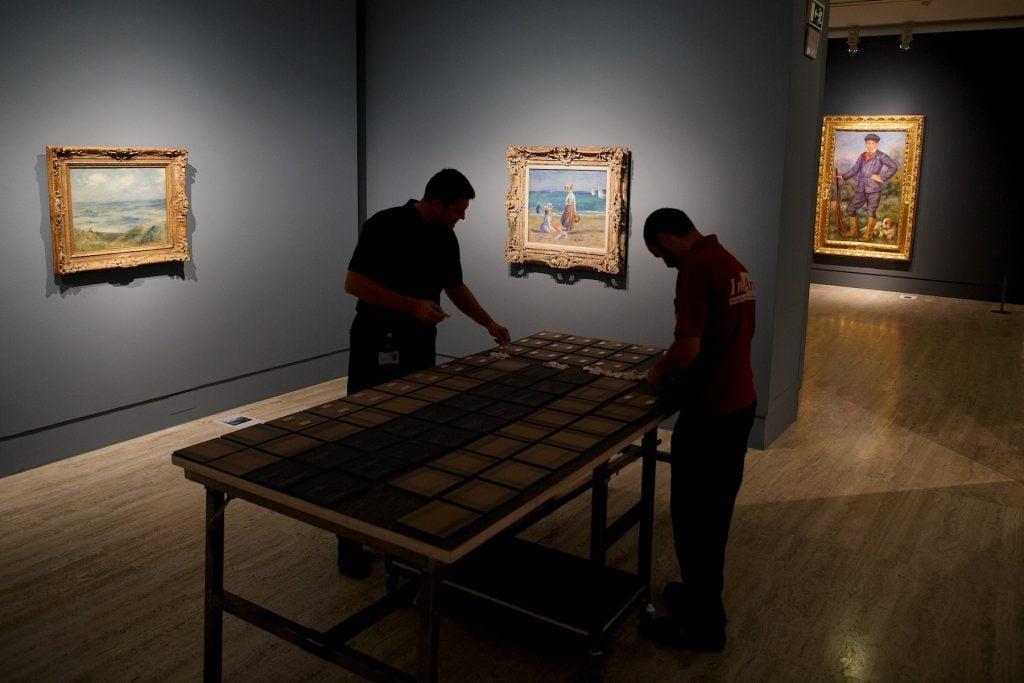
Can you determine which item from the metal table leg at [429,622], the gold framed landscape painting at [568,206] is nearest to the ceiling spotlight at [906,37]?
the gold framed landscape painting at [568,206]

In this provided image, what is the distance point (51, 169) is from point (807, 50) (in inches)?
187

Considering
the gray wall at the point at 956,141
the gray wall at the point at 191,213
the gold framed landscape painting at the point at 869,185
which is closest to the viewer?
the gray wall at the point at 191,213

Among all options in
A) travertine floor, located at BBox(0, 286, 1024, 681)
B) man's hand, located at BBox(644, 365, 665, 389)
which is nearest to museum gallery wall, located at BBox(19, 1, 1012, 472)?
travertine floor, located at BBox(0, 286, 1024, 681)

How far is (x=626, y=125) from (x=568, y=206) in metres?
0.72

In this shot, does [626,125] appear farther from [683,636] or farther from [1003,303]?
[1003,303]

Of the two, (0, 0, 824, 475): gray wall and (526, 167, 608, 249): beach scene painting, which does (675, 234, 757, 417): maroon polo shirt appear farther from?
(526, 167, 608, 249): beach scene painting

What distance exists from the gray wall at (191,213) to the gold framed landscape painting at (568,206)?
156cm

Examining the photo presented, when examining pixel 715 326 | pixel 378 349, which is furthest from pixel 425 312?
pixel 715 326

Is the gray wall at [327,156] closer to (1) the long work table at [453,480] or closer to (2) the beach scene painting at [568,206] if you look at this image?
(2) the beach scene painting at [568,206]

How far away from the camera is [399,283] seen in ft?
13.0

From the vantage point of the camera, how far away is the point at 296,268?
672cm

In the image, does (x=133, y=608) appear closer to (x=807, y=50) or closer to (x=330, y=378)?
(x=330, y=378)

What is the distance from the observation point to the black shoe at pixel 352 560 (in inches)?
152

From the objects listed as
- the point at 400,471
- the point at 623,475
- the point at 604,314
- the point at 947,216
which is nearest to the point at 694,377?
the point at 400,471
